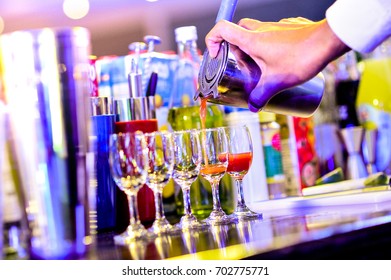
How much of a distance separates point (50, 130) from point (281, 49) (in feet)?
1.12

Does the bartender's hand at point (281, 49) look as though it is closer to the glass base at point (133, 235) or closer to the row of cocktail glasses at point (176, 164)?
the row of cocktail glasses at point (176, 164)

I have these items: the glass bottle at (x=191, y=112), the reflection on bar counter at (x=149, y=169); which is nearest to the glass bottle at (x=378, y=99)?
the reflection on bar counter at (x=149, y=169)

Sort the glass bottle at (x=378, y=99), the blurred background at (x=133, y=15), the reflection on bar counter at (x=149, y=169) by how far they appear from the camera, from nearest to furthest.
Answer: the reflection on bar counter at (x=149, y=169)
the blurred background at (x=133, y=15)
the glass bottle at (x=378, y=99)

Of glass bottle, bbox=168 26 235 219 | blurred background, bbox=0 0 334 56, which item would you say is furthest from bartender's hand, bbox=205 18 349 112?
blurred background, bbox=0 0 334 56

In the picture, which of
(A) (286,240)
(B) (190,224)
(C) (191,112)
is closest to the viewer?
(A) (286,240)

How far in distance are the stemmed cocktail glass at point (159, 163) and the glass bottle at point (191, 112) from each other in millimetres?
206

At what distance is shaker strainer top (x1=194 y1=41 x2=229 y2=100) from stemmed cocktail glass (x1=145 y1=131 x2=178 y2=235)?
10cm

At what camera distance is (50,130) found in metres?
0.97

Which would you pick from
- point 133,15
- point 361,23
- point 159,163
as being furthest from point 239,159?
point 133,15

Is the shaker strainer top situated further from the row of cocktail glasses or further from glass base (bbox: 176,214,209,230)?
glass base (bbox: 176,214,209,230)

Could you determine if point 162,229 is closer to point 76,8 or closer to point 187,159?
point 187,159

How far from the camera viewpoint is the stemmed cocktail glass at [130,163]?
3.35 ft

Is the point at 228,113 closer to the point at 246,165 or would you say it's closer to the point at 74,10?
the point at 246,165
